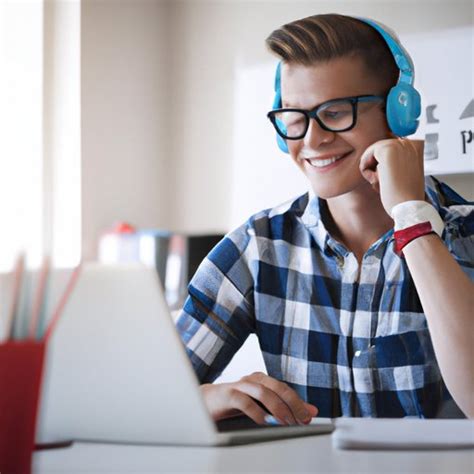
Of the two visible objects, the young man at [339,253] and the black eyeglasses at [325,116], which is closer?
the young man at [339,253]

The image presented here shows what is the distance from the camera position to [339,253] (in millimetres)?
1309

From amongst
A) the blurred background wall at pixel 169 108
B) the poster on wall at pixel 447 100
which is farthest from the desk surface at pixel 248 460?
the blurred background wall at pixel 169 108

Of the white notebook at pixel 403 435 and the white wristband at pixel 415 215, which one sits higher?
the white wristband at pixel 415 215

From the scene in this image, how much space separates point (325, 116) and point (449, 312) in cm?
47

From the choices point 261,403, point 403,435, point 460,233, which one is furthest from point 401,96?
point 403,435

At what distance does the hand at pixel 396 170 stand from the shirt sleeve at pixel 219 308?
10.4 inches

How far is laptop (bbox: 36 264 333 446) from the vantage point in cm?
58

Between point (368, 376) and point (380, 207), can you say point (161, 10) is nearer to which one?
point (380, 207)

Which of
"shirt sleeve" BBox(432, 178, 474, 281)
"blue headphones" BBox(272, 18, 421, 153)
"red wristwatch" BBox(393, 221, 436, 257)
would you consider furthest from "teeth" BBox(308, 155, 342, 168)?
"red wristwatch" BBox(393, 221, 436, 257)

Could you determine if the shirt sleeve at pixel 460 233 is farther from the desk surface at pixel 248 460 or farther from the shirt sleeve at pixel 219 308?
the desk surface at pixel 248 460

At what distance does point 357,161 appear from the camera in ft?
4.52

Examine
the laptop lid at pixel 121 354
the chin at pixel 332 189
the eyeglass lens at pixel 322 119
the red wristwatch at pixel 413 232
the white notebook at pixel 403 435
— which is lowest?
the white notebook at pixel 403 435

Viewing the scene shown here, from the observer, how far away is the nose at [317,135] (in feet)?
4.45

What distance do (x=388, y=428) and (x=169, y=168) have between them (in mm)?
2807
